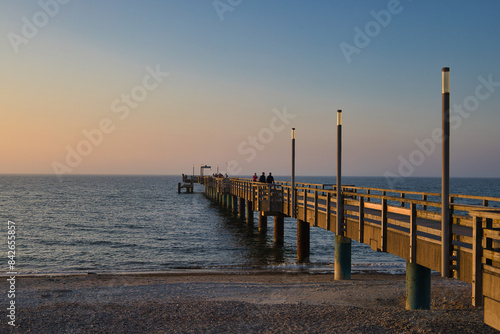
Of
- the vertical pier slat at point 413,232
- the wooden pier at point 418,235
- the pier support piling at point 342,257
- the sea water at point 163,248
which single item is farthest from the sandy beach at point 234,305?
the sea water at point 163,248

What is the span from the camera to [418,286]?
11070 mm

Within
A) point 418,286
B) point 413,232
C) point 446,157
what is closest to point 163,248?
point 418,286

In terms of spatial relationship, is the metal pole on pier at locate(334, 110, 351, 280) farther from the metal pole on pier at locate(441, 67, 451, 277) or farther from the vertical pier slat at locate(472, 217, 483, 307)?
the vertical pier slat at locate(472, 217, 483, 307)

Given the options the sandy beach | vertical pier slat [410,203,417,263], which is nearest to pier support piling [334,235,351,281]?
the sandy beach

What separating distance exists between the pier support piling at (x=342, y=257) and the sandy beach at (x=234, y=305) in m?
0.46

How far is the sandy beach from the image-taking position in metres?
→ 9.81

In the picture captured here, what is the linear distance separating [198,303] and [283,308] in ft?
8.24

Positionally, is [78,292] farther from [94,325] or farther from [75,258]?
[75,258]

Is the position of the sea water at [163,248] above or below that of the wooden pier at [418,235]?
below

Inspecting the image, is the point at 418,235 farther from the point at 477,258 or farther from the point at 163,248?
the point at 163,248

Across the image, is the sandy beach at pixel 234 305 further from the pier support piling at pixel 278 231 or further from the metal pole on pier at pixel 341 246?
the pier support piling at pixel 278 231

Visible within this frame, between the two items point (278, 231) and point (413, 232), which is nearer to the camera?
point (413, 232)

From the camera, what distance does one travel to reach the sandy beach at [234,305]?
9.81m

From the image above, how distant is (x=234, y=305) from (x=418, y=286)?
5.03 metres
